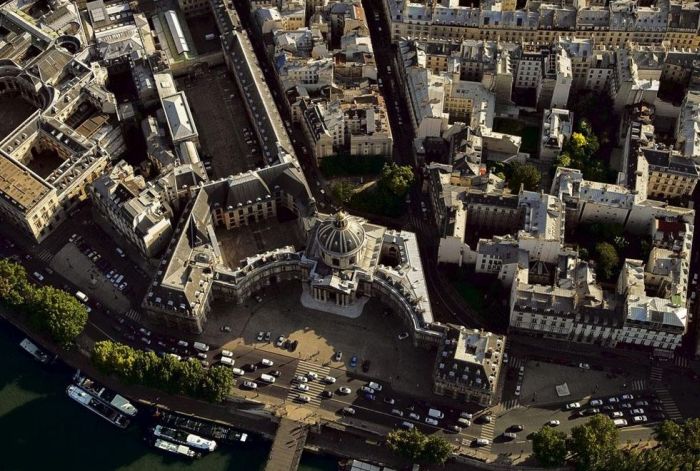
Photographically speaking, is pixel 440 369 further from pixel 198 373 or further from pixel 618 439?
pixel 198 373

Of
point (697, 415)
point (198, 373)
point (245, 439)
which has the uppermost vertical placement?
point (198, 373)

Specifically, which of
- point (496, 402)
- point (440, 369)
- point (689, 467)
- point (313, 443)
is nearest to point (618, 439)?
point (689, 467)

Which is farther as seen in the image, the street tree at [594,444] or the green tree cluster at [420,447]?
the green tree cluster at [420,447]

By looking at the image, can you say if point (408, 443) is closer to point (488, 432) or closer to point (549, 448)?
point (488, 432)

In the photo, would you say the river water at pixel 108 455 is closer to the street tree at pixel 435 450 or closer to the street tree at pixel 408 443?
the street tree at pixel 408 443

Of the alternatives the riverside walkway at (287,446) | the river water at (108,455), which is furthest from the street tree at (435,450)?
the riverside walkway at (287,446)

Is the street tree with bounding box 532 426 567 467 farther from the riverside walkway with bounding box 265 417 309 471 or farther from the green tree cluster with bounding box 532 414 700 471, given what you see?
the riverside walkway with bounding box 265 417 309 471
